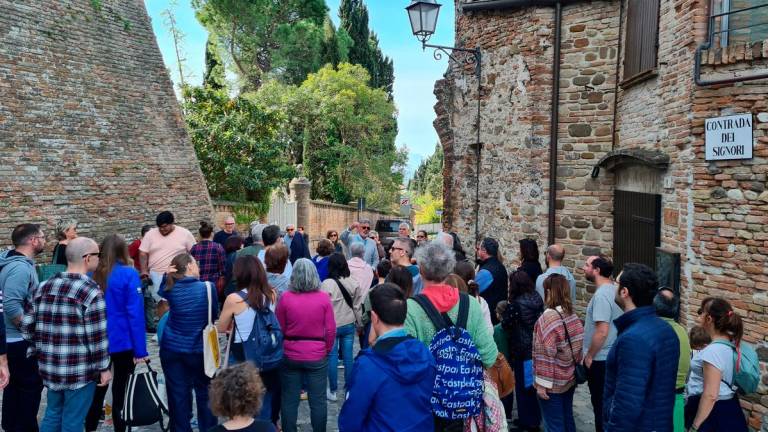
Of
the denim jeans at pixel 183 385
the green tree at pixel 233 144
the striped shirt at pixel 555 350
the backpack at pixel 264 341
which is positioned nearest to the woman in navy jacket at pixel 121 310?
the denim jeans at pixel 183 385

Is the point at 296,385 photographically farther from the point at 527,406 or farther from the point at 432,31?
the point at 432,31

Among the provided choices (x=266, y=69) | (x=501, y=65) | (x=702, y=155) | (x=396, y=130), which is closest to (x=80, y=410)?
(x=702, y=155)

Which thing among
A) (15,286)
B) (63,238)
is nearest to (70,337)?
(15,286)

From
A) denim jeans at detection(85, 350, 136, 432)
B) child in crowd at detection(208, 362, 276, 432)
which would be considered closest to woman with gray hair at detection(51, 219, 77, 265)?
denim jeans at detection(85, 350, 136, 432)

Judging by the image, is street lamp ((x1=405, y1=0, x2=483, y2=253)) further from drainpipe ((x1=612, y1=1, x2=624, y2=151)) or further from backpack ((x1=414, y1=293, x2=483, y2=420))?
backpack ((x1=414, y1=293, x2=483, y2=420))

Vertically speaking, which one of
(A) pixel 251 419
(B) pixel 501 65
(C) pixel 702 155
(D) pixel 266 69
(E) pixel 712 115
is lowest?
(A) pixel 251 419

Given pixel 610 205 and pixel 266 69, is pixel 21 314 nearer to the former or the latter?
pixel 610 205

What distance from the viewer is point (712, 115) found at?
5.86 meters

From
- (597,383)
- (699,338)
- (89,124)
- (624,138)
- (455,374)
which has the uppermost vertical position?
(89,124)

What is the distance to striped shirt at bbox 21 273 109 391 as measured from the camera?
4.21 meters

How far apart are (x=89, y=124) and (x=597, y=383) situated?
12.9m

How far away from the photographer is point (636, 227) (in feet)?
25.8

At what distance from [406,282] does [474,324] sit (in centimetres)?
96

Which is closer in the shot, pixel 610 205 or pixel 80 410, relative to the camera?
pixel 80 410
